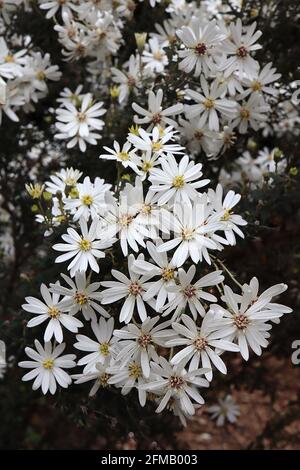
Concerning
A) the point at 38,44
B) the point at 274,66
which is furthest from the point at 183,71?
the point at 38,44

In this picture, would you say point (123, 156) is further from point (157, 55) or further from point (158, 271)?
point (157, 55)

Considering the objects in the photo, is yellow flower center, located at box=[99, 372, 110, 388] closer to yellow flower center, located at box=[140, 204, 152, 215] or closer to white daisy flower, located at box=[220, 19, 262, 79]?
yellow flower center, located at box=[140, 204, 152, 215]

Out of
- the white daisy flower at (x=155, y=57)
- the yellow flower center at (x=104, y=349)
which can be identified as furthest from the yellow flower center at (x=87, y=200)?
the white daisy flower at (x=155, y=57)

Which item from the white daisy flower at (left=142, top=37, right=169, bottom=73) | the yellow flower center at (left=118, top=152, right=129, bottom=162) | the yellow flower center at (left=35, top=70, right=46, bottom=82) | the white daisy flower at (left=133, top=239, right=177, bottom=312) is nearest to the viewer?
the white daisy flower at (left=133, top=239, right=177, bottom=312)

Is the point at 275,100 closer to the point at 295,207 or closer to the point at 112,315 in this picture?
the point at 295,207

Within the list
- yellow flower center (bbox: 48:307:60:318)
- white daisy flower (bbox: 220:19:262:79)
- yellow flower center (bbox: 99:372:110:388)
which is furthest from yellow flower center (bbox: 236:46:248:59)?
yellow flower center (bbox: 99:372:110:388)

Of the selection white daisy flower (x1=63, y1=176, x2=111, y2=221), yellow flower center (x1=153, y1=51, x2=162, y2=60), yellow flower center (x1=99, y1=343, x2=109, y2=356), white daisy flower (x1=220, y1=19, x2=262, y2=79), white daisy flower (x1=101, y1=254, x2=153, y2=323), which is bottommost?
yellow flower center (x1=99, y1=343, x2=109, y2=356)

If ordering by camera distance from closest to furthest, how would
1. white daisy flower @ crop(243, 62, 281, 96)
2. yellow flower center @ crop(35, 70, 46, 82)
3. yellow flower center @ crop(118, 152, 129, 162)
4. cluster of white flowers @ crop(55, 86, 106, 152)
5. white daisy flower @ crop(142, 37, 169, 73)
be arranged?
yellow flower center @ crop(118, 152, 129, 162) → white daisy flower @ crop(243, 62, 281, 96) → cluster of white flowers @ crop(55, 86, 106, 152) → yellow flower center @ crop(35, 70, 46, 82) → white daisy flower @ crop(142, 37, 169, 73)

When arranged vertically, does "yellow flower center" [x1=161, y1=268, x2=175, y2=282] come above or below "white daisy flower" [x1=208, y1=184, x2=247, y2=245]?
below

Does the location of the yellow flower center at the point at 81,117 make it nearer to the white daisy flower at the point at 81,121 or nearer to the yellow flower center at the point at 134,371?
the white daisy flower at the point at 81,121
